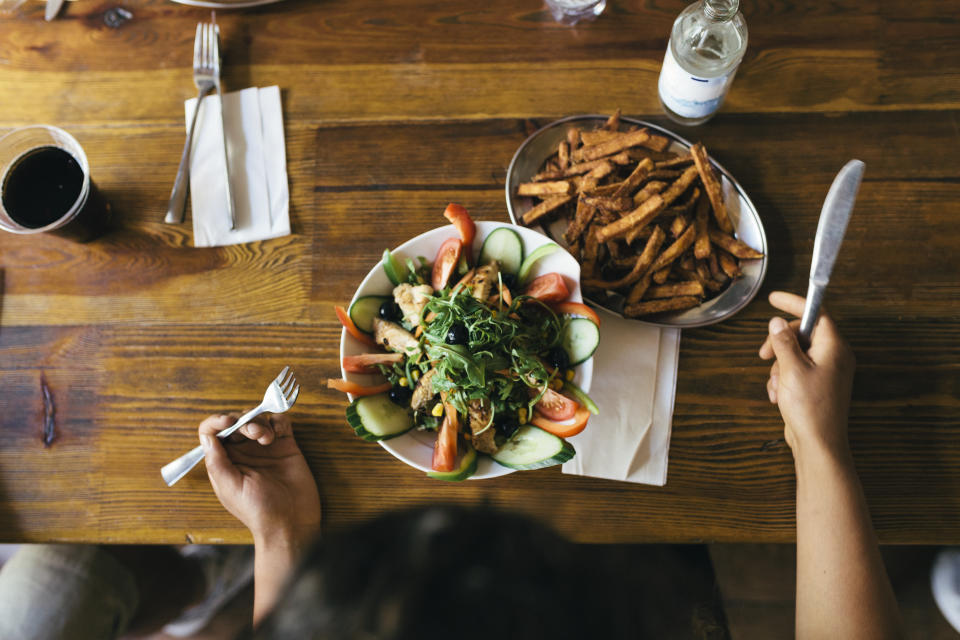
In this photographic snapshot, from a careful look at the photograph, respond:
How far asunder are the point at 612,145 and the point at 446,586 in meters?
1.19

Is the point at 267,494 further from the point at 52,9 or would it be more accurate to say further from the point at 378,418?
the point at 52,9

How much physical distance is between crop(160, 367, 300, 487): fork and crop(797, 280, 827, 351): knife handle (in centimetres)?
122

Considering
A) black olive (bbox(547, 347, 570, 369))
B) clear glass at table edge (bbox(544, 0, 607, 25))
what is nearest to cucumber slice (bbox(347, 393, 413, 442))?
black olive (bbox(547, 347, 570, 369))

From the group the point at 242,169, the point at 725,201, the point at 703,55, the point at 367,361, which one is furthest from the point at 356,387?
the point at 703,55

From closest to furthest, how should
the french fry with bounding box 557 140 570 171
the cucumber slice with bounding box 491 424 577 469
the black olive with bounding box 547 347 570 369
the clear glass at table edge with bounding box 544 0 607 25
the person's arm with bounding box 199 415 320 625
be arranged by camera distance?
1. the cucumber slice with bounding box 491 424 577 469
2. the black olive with bounding box 547 347 570 369
3. the person's arm with bounding box 199 415 320 625
4. the french fry with bounding box 557 140 570 171
5. the clear glass at table edge with bounding box 544 0 607 25

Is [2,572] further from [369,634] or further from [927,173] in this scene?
[927,173]

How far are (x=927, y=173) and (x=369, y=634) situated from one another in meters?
1.80

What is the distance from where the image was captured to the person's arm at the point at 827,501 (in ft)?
4.08

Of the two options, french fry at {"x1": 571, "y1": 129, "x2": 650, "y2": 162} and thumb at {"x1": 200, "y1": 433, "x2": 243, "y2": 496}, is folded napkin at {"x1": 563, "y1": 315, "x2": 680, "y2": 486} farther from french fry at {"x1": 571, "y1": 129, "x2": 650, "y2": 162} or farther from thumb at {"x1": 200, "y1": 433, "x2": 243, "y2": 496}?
thumb at {"x1": 200, "y1": 433, "x2": 243, "y2": 496}

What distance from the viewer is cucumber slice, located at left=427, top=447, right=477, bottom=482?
1217 mm

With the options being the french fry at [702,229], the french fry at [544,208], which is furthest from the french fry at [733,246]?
the french fry at [544,208]

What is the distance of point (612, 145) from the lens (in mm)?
1499

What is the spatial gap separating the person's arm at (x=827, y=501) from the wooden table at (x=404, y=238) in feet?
0.37

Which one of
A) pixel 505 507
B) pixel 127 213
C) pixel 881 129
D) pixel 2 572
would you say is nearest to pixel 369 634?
pixel 505 507
